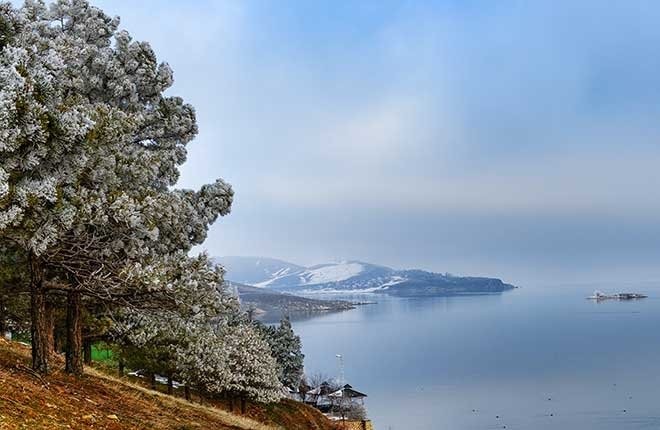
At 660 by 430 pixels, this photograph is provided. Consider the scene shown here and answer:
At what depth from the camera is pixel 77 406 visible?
11.1 metres

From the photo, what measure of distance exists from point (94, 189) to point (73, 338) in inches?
192

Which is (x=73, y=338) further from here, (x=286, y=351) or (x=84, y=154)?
(x=286, y=351)

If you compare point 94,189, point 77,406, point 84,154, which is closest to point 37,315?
point 77,406

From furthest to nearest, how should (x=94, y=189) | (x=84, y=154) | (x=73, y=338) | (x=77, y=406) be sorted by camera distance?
1. (x=73, y=338)
2. (x=94, y=189)
3. (x=77, y=406)
4. (x=84, y=154)

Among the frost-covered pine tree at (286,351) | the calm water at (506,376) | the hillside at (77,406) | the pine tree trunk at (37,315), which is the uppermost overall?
the pine tree trunk at (37,315)

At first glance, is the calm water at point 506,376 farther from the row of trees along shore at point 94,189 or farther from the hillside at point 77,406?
the row of trees along shore at point 94,189

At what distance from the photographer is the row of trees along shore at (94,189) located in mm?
9820

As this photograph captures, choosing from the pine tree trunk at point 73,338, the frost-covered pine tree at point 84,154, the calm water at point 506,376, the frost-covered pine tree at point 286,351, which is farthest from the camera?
the calm water at point 506,376

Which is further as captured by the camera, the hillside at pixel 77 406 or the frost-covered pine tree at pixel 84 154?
the frost-covered pine tree at pixel 84 154

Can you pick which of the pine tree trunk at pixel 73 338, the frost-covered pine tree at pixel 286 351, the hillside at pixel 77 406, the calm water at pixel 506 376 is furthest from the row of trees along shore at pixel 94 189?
the calm water at pixel 506 376

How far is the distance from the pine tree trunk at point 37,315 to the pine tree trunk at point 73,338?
5.73 ft

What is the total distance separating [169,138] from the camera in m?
16.8

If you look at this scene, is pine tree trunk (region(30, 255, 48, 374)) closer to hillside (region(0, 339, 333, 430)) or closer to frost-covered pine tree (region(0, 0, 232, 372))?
frost-covered pine tree (region(0, 0, 232, 372))

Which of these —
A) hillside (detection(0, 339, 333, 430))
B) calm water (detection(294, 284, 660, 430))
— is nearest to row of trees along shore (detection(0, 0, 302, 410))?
hillside (detection(0, 339, 333, 430))
